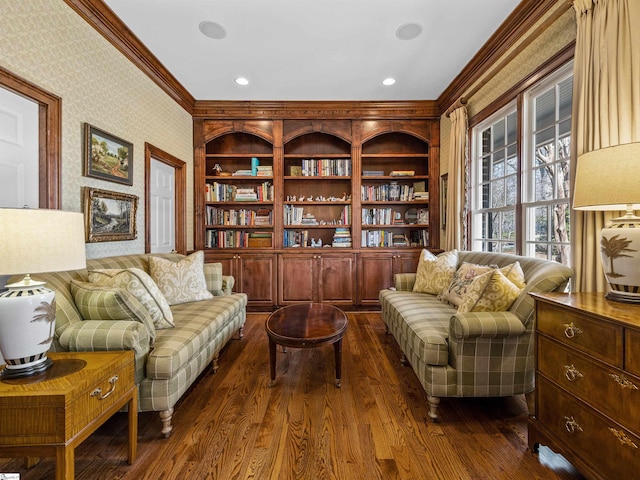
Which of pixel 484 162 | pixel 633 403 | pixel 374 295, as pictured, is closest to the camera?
pixel 633 403

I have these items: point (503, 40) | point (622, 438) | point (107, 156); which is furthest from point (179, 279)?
point (503, 40)

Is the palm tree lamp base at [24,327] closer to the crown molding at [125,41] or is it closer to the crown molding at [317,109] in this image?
the crown molding at [125,41]

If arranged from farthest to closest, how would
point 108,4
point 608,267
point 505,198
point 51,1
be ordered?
point 505,198, point 108,4, point 51,1, point 608,267

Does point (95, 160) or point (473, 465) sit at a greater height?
Answer: point (95, 160)

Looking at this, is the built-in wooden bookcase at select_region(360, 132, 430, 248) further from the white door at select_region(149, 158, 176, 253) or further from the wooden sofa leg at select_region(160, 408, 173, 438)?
the wooden sofa leg at select_region(160, 408, 173, 438)

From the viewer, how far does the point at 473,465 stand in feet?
4.70

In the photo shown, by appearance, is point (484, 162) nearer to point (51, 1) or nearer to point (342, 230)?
point (342, 230)

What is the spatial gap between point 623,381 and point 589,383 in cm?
15

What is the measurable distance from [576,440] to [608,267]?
0.78 metres

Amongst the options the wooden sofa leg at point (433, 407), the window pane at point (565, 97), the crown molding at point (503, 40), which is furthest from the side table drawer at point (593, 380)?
the crown molding at point (503, 40)

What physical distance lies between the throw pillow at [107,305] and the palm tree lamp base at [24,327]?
16.3 inches

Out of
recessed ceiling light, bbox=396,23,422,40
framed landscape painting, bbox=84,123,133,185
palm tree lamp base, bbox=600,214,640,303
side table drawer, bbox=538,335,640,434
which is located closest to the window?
palm tree lamp base, bbox=600,214,640,303

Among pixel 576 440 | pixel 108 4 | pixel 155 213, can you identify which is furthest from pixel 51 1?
pixel 576 440

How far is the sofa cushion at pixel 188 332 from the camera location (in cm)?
162
